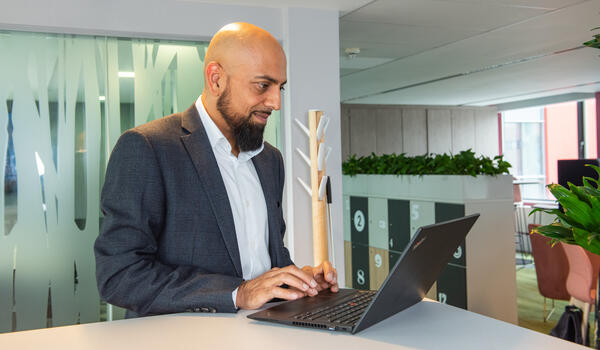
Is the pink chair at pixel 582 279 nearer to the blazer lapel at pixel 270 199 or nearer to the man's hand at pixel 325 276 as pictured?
the blazer lapel at pixel 270 199

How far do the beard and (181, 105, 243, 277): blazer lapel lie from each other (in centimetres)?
10

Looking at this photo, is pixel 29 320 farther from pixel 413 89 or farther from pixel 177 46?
pixel 413 89

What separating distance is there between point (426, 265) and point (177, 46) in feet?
11.7

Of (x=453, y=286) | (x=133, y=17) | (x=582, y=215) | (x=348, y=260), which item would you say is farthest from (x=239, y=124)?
(x=348, y=260)

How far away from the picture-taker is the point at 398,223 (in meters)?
5.65

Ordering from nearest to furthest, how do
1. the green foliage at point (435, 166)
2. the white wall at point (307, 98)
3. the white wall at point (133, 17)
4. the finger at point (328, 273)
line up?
the finger at point (328, 273), the white wall at point (133, 17), the white wall at point (307, 98), the green foliage at point (435, 166)

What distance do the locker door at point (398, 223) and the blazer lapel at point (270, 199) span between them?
3.92m

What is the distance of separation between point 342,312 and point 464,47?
5.19m

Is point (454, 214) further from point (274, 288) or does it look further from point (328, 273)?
point (274, 288)

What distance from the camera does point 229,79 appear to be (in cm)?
150

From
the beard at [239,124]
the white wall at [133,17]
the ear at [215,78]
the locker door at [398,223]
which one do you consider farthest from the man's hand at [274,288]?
the locker door at [398,223]

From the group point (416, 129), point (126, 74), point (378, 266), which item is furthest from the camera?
point (416, 129)

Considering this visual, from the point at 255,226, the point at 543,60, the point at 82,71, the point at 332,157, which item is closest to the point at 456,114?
the point at 543,60

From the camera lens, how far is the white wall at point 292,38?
396 cm
